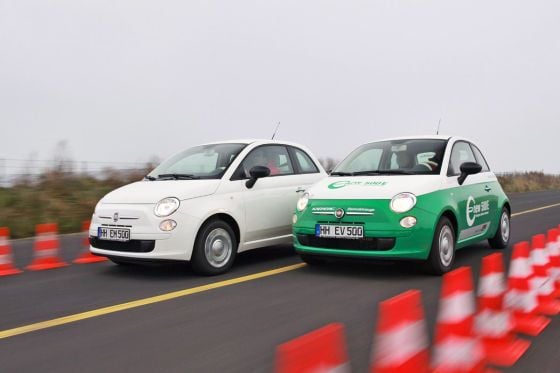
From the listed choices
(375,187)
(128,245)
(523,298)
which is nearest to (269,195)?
(375,187)

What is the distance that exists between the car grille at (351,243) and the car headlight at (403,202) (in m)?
0.35

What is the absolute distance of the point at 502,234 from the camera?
8641 millimetres

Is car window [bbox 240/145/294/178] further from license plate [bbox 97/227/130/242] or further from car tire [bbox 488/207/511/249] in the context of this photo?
car tire [bbox 488/207/511/249]

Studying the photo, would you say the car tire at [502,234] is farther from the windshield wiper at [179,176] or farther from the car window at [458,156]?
the windshield wiper at [179,176]

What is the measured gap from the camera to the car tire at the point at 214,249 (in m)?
6.26

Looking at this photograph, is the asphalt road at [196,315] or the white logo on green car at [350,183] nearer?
the asphalt road at [196,315]

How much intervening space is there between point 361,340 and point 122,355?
5.63 ft

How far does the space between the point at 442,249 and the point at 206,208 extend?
9.21ft

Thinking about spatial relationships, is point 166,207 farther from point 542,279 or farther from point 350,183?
point 542,279

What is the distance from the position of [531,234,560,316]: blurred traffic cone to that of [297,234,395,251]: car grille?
157 cm

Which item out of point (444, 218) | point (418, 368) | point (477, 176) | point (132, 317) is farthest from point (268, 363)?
point (477, 176)

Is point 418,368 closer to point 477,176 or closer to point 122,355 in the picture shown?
point 122,355

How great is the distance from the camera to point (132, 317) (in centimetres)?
471

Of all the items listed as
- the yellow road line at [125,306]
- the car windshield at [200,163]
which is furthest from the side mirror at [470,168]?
the car windshield at [200,163]
